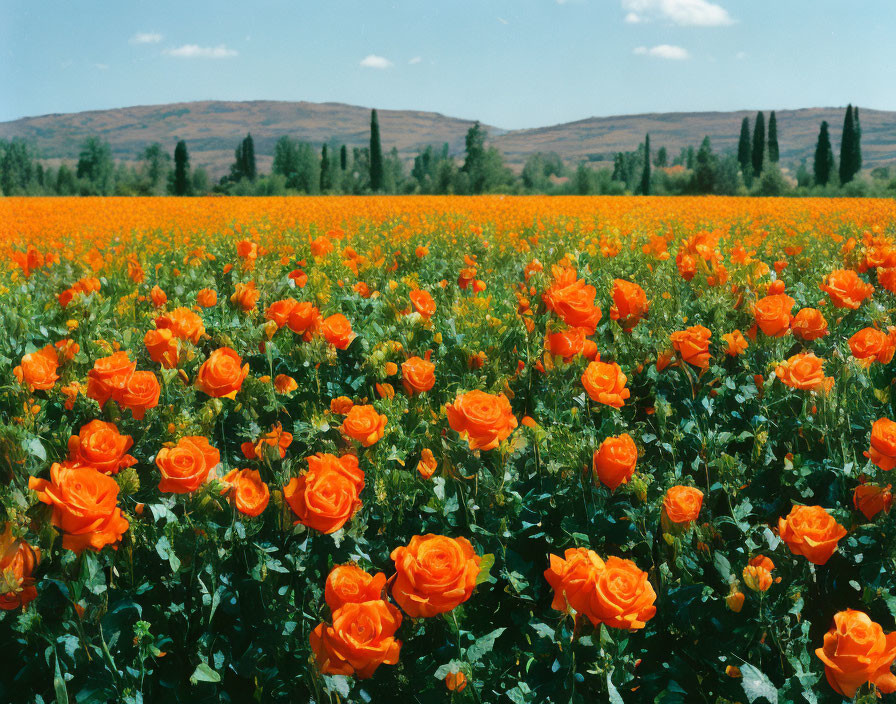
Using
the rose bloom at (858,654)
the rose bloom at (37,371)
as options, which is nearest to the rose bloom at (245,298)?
the rose bloom at (37,371)

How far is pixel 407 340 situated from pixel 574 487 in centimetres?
88

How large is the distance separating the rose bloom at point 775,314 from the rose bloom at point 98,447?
1573mm

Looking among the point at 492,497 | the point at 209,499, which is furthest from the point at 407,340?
the point at 209,499

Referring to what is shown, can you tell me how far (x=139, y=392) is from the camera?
4.63 feet

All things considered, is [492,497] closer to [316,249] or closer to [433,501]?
[433,501]

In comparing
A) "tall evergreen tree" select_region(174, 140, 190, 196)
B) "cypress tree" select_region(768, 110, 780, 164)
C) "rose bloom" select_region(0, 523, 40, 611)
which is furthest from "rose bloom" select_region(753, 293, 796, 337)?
"cypress tree" select_region(768, 110, 780, 164)

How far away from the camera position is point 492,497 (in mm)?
1411

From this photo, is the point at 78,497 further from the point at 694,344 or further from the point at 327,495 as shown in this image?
the point at 694,344

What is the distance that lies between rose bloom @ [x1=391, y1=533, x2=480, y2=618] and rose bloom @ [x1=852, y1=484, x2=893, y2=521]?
81cm

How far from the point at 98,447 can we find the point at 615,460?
3.06ft

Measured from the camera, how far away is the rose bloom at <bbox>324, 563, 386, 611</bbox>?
0.96 metres

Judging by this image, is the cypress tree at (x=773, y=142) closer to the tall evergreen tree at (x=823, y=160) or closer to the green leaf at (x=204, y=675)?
the tall evergreen tree at (x=823, y=160)

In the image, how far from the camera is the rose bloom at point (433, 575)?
35.7 inches

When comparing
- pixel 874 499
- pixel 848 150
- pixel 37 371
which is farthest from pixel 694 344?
pixel 848 150
